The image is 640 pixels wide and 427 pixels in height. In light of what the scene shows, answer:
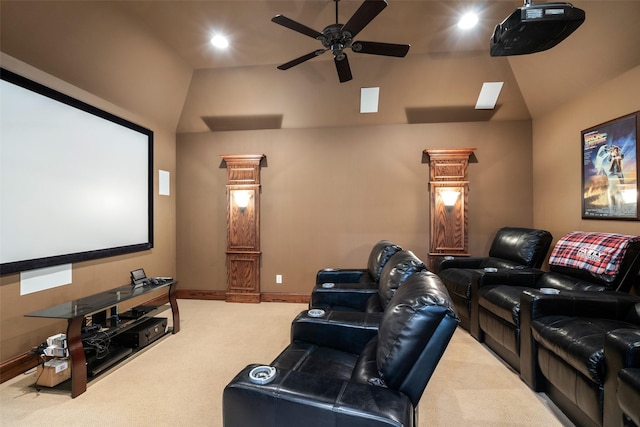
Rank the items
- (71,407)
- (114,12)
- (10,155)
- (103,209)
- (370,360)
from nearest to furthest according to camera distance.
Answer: (370,360) < (71,407) < (10,155) < (114,12) < (103,209)

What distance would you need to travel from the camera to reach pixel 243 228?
15.6ft

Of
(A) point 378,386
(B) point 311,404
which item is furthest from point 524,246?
(B) point 311,404

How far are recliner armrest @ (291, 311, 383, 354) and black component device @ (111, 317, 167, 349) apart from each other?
1.94m

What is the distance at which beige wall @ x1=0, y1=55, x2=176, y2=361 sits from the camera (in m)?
2.57

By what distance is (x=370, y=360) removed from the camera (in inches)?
61.9

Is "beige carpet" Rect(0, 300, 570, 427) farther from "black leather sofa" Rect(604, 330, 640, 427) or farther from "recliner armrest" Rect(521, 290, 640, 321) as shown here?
"recliner armrest" Rect(521, 290, 640, 321)

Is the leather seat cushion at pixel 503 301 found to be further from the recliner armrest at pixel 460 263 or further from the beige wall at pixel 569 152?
the beige wall at pixel 569 152

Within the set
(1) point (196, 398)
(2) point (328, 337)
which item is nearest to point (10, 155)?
(1) point (196, 398)

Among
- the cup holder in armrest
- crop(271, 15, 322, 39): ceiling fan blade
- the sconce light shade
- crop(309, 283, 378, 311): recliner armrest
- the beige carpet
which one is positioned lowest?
the beige carpet

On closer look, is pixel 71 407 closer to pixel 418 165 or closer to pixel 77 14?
pixel 77 14

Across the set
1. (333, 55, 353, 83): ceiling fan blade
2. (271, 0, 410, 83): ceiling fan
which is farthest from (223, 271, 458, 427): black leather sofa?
(333, 55, 353, 83): ceiling fan blade

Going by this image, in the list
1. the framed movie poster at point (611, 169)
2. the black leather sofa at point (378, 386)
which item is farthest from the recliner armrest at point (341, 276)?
the framed movie poster at point (611, 169)

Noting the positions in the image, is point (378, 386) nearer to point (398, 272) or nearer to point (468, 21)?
point (398, 272)

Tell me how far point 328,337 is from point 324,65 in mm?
3444
